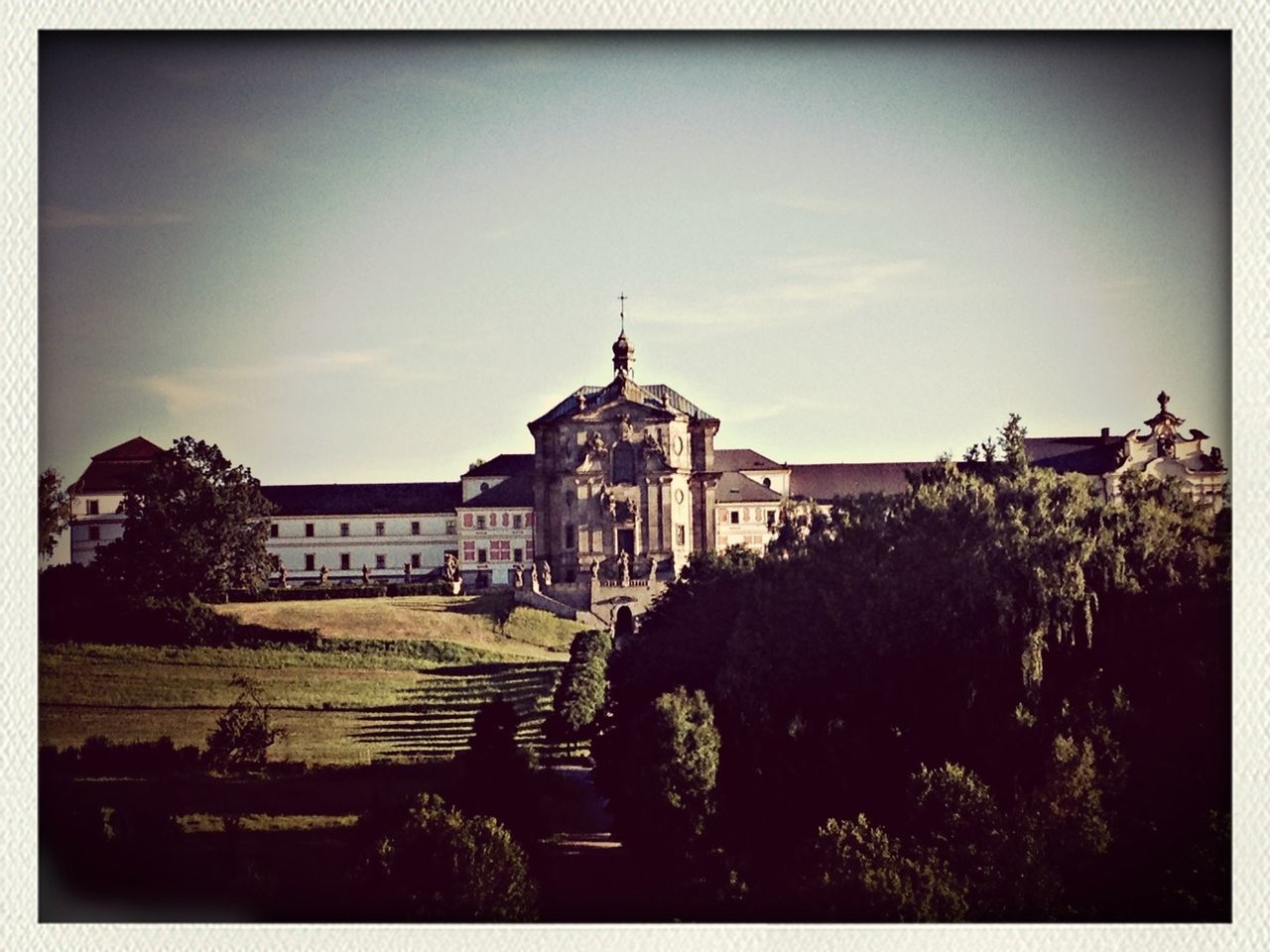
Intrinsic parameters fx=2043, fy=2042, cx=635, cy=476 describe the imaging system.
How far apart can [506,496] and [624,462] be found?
4459 mm

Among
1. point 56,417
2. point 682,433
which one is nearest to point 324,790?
point 56,417

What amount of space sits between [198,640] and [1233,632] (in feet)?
57.1

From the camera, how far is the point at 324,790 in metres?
26.3

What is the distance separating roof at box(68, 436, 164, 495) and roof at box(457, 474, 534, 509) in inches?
905

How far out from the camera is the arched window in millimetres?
51812

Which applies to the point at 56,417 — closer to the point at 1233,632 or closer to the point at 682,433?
the point at 1233,632

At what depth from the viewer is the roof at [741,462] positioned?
1970 inches

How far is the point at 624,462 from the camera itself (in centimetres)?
5222

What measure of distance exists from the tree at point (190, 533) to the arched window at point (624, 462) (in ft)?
42.7

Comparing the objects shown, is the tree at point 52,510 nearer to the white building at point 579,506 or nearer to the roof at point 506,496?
the white building at point 579,506

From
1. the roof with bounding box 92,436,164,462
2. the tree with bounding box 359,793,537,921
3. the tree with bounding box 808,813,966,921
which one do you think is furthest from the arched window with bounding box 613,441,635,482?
Result: the tree with bounding box 808,813,966,921

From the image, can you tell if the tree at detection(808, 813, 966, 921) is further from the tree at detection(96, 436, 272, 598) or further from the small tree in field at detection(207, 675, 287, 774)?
the tree at detection(96, 436, 272, 598)

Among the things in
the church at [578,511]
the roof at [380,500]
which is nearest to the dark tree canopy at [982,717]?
the roof at [380,500]

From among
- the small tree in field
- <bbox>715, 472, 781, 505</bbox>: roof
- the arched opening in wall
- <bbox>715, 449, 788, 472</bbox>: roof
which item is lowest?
the small tree in field
